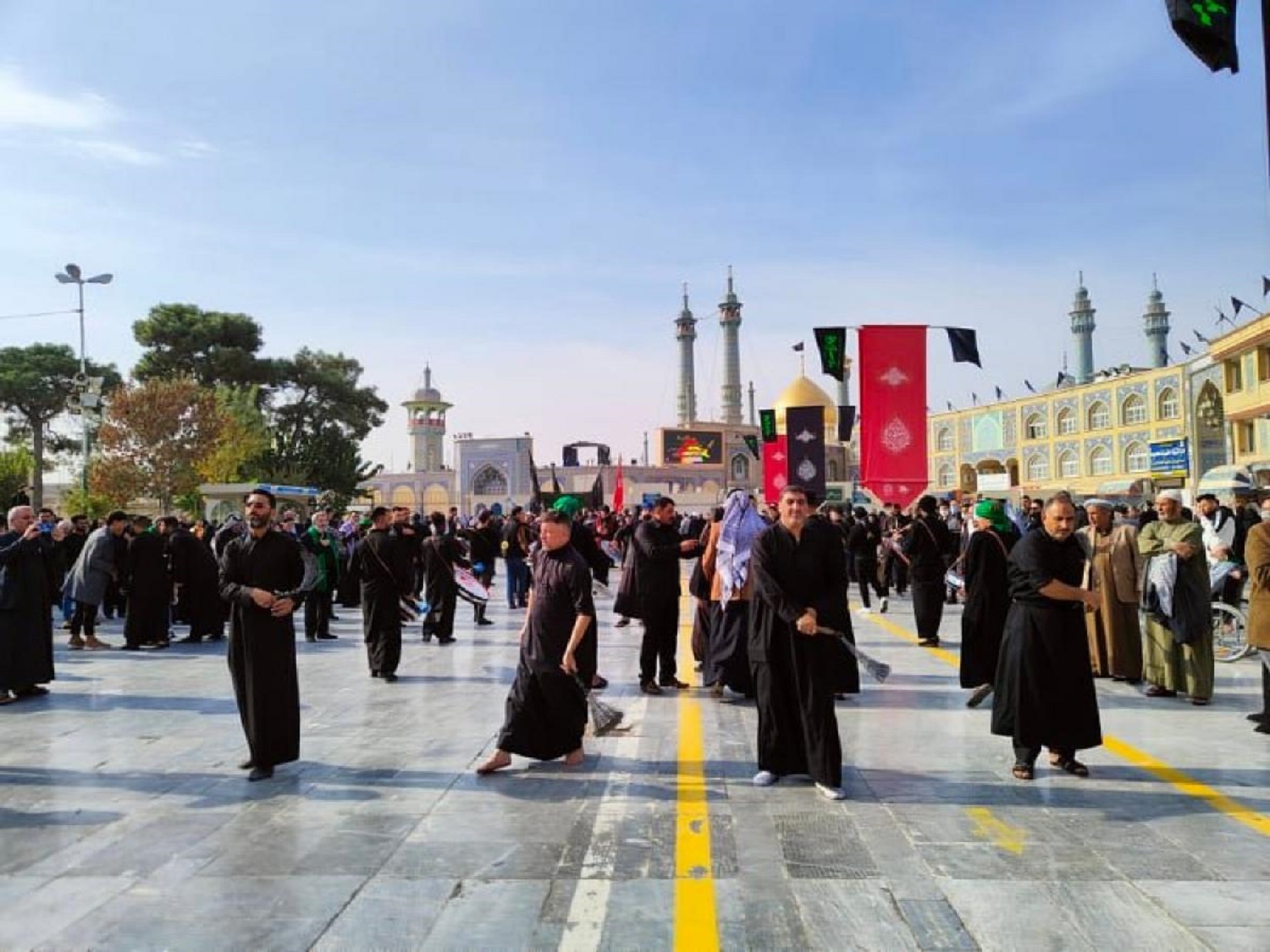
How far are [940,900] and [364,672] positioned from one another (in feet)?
21.6

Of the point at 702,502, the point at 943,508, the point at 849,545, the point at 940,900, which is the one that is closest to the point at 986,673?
the point at 940,900

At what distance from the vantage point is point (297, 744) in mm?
5410

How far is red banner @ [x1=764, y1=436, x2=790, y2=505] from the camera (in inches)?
938

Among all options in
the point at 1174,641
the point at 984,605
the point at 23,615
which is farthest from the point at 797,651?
the point at 23,615

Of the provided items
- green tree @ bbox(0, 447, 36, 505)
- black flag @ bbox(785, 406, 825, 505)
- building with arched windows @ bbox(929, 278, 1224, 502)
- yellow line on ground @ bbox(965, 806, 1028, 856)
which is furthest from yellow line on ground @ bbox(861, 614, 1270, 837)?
green tree @ bbox(0, 447, 36, 505)

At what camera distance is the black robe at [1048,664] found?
201 inches

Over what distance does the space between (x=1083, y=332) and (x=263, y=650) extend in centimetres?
9242

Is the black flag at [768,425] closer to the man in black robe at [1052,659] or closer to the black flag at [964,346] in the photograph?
the black flag at [964,346]

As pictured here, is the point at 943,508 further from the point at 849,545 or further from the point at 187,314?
the point at 187,314

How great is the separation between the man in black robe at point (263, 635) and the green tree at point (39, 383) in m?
48.9

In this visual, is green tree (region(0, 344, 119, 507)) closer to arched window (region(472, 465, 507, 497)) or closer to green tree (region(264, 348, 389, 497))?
green tree (region(264, 348, 389, 497))

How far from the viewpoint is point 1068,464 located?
55.0 meters

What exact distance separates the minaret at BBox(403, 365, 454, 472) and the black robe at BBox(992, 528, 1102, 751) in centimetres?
8539

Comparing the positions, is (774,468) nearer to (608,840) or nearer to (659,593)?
(659,593)
